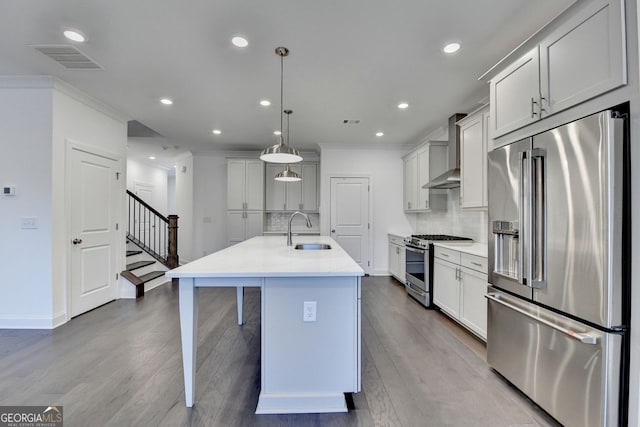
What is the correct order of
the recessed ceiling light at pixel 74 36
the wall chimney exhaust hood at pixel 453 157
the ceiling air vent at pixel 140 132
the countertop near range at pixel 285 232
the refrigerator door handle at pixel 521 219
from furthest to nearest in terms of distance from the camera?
1. the countertop near range at pixel 285 232
2. the ceiling air vent at pixel 140 132
3. the wall chimney exhaust hood at pixel 453 157
4. the recessed ceiling light at pixel 74 36
5. the refrigerator door handle at pixel 521 219

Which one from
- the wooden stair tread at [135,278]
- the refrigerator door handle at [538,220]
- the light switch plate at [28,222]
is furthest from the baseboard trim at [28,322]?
the refrigerator door handle at [538,220]

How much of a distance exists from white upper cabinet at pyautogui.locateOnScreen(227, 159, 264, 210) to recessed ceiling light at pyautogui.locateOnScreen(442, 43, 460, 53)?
4222 millimetres

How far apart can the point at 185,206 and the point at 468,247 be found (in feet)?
19.2

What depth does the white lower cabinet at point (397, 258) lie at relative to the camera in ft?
15.9

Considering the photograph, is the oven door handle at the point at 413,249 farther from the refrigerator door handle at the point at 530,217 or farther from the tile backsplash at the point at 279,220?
the tile backsplash at the point at 279,220

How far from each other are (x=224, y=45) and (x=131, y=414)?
2.73 meters

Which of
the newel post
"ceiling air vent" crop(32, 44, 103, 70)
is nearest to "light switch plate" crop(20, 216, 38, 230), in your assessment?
"ceiling air vent" crop(32, 44, 103, 70)

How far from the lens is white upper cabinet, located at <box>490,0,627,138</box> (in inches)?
53.1

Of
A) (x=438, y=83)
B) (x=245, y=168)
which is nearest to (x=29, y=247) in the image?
(x=245, y=168)

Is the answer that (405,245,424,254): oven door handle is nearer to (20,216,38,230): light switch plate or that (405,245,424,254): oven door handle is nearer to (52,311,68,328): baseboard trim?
(52,311,68,328): baseboard trim

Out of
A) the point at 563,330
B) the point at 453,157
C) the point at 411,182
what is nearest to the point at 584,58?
the point at 563,330

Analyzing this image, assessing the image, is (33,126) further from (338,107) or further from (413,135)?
(413,135)

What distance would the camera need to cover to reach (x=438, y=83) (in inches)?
120

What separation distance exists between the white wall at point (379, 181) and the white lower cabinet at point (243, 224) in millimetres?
1414
